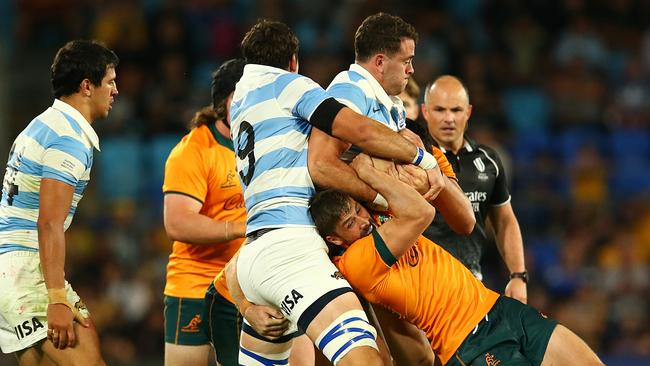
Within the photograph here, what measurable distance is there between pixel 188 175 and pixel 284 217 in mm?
1548

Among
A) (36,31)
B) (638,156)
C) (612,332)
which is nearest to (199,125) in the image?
(612,332)

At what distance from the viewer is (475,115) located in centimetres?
1096

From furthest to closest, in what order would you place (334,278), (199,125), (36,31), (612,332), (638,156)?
1. (36,31)
2. (638,156)
3. (612,332)
4. (199,125)
5. (334,278)

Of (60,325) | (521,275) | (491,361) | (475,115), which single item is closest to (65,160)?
(60,325)

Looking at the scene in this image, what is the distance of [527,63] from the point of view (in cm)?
1251

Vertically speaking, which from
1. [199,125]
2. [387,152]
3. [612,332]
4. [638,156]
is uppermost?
[387,152]

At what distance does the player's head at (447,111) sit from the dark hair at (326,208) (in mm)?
1884

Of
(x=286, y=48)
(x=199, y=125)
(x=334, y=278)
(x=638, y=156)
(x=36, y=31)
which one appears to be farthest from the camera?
(x=36, y=31)

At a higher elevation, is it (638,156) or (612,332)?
(638,156)

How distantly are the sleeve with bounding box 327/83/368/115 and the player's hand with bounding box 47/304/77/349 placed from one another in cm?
169

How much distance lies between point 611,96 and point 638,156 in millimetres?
1004

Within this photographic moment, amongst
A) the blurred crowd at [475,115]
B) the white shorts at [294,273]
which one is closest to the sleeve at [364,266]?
the white shorts at [294,273]

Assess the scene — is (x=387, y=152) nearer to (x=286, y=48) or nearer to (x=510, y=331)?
(x=286, y=48)

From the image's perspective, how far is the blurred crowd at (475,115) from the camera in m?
10.2
